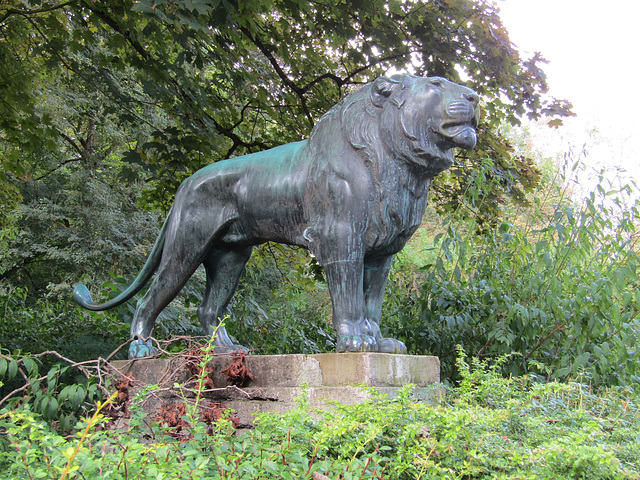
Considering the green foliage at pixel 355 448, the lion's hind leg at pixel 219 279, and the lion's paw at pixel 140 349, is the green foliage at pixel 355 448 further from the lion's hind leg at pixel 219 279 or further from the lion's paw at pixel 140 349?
the lion's hind leg at pixel 219 279

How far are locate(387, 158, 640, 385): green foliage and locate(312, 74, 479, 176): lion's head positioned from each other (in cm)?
152

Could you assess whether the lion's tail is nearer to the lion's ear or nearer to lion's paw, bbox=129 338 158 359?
lion's paw, bbox=129 338 158 359

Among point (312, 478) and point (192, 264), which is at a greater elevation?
point (192, 264)

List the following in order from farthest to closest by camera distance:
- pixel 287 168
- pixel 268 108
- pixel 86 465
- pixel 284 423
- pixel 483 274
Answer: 1. pixel 268 108
2. pixel 483 274
3. pixel 287 168
4. pixel 284 423
5. pixel 86 465

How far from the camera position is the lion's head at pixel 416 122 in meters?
2.92

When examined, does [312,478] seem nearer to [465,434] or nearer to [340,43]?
[465,434]

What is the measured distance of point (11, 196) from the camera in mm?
8656

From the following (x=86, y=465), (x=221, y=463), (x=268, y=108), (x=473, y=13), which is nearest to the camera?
(x=86, y=465)

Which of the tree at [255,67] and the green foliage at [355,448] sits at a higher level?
the tree at [255,67]

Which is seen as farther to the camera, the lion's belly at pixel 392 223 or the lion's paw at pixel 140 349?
the lion's paw at pixel 140 349

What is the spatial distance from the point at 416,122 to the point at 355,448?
1.72m

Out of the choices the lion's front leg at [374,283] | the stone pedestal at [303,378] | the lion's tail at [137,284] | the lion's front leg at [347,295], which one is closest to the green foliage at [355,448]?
the stone pedestal at [303,378]

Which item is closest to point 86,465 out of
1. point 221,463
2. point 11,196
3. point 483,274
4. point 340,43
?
point 221,463

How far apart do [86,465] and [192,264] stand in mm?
1953
